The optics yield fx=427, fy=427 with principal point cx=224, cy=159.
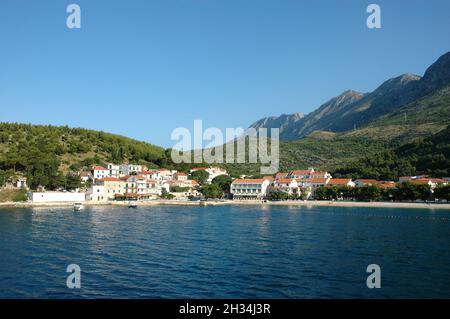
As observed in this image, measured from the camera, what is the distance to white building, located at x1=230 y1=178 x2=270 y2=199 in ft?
315

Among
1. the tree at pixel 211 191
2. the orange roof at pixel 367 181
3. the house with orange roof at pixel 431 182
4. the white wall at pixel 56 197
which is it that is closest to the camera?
the white wall at pixel 56 197

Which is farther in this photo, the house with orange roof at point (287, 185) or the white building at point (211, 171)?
Result: the white building at point (211, 171)

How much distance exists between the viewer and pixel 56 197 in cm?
7412

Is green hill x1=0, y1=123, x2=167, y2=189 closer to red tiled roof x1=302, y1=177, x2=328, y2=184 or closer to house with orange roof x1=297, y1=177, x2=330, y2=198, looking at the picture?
house with orange roof x1=297, y1=177, x2=330, y2=198

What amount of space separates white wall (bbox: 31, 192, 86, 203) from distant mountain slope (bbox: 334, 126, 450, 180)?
6044cm

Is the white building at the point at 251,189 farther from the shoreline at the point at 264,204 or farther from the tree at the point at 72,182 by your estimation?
the tree at the point at 72,182

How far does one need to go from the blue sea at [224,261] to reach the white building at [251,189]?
187 ft

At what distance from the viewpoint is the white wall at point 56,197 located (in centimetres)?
7262

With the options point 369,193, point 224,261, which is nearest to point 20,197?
point 224,261

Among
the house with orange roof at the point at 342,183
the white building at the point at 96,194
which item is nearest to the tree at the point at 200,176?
the white building at the point at 96,194

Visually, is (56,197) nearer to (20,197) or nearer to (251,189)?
(20,197)

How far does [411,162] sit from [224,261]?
284 ft

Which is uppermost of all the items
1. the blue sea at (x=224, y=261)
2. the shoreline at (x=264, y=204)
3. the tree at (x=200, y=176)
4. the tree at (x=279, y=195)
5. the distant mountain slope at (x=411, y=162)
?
the distant mountain slope at (x=411, y=162)

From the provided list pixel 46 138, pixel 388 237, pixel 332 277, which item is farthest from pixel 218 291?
pixel 46 138
